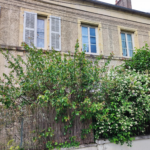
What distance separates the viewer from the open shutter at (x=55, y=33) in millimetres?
7094

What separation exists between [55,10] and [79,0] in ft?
4.99

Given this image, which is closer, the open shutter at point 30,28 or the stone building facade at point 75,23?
the stone building facade at point 75,23

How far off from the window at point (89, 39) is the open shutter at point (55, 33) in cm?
142

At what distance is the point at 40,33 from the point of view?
7.20m

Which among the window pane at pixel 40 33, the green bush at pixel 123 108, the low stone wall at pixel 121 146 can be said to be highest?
the window pane at pixel 40 33

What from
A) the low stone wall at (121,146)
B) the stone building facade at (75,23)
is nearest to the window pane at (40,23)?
the stone building facade at (75,23)

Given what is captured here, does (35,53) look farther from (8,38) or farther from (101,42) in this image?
(101,42)

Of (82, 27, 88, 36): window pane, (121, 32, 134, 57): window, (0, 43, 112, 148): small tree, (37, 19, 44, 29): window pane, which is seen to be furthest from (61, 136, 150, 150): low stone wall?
(37, 19, 44, 29): window pane

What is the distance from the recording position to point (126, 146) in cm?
448

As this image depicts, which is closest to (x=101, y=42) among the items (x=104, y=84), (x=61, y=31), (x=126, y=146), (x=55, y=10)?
(x=61, y=31)

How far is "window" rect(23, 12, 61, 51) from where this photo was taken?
22.2 ft

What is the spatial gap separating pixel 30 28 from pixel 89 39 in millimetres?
3101

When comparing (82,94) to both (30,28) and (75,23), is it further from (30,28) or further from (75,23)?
(75,23)

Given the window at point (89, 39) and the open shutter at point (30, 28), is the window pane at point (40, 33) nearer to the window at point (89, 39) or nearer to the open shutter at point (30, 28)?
the open shutter at point (30, 28)
